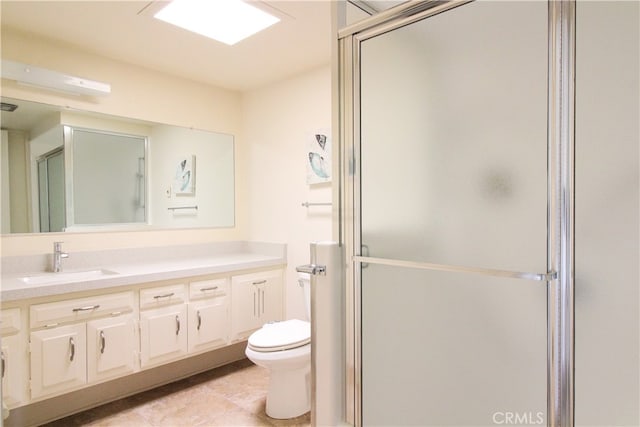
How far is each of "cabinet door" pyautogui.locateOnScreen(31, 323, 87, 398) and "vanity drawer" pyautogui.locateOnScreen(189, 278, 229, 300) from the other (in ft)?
2.06

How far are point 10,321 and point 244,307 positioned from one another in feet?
4.34

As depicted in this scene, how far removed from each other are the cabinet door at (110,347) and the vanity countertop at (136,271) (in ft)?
0.69

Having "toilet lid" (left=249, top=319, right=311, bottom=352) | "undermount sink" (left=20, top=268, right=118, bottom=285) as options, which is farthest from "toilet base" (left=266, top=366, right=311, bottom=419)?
"undermount sink" (left=20, top=268, right=118, bottom=285)

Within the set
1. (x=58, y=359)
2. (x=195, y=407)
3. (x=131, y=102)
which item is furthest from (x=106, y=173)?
(x=195, y=407)

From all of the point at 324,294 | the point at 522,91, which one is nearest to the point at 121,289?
the point at 324,294

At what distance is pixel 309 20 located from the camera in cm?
209

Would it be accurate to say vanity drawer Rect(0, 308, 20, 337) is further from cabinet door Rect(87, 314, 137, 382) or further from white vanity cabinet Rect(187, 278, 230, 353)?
white vanity cabinet Rect(187, 278, 230, 353)

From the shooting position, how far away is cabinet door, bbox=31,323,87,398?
1.86 m

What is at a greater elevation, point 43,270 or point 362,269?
point 362,269

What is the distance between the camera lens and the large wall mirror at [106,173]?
7.36 ft

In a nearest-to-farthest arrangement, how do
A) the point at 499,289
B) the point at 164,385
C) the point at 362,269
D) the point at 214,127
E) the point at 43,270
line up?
the point at 499,289 < the point at 362,269 < the point at 43,270 < the point at 164,385 < the point at 214,127
